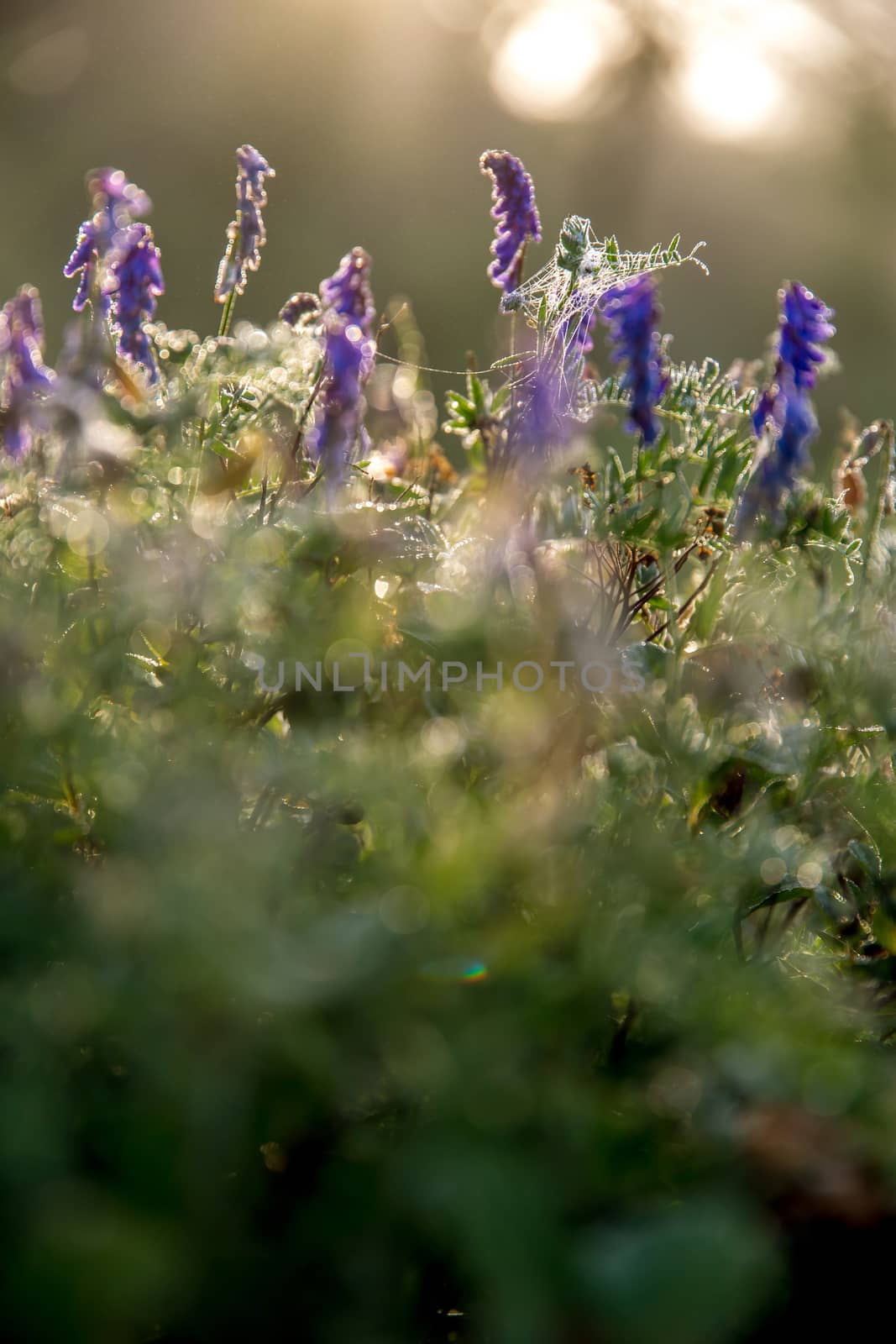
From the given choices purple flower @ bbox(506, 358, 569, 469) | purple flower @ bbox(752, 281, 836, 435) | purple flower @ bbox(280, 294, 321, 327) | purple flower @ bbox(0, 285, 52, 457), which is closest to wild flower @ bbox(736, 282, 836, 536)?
purple flower @ bbox(752, 281, 836, 435)

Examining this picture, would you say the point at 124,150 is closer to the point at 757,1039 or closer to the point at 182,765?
the point at 182,765

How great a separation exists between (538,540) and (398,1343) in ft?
3.01

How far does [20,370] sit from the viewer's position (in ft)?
4.14

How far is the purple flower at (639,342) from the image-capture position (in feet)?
4.05

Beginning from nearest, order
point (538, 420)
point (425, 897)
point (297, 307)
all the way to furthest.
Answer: point (425, 897)
point (538, 420)
point (297, 307)

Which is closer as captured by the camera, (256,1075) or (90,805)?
(256,1075)

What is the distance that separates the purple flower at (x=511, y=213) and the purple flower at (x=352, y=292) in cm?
21

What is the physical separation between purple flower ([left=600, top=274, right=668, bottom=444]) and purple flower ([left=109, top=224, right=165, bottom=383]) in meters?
0.58

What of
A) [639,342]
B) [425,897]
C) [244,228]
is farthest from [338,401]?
[425,897]

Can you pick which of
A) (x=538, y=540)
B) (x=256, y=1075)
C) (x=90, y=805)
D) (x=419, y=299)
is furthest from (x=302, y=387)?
(x=419, y=299)

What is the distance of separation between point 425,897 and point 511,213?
1.16m

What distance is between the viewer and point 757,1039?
679 millimetres

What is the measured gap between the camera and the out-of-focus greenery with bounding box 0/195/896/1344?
598 millimetres

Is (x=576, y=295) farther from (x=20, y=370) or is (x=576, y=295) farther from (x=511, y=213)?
(x=20, y=370)
